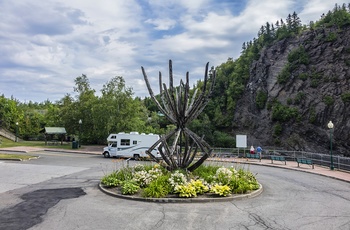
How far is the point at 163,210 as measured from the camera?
32.1 ft

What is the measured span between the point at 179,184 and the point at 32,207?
5.74 meters

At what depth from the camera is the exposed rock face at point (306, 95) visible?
4644cm

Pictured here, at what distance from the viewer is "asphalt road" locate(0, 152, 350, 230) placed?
8219 millimetres

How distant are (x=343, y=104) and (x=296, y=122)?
25.7 ft

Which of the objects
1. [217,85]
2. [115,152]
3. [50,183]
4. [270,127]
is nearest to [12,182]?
[50,183]

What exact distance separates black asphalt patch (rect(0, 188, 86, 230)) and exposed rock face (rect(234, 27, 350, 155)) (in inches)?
1722

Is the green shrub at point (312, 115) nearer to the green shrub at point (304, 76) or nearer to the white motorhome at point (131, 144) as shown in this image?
the green shrub at point (304, 76)

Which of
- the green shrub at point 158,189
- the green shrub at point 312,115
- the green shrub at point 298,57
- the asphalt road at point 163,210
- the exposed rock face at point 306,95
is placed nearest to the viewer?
the asphalt road at point 163,210

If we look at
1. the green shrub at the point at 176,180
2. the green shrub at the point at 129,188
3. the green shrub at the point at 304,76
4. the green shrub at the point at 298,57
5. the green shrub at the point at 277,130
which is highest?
the green shrub at the point at 298,57

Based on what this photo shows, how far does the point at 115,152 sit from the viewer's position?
3056 cm

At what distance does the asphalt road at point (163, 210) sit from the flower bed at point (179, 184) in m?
0.64

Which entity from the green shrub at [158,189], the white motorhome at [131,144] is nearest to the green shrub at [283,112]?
the white motorhome at [131,144]

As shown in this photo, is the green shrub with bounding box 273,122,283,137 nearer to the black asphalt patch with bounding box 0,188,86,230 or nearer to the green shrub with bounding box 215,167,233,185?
the green shrub with bounding box 215,167,233,185

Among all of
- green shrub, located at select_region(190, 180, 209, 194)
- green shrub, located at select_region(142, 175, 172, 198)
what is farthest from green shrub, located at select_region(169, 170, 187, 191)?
green shrub, located at select_region(190, 180, 209, 194)
